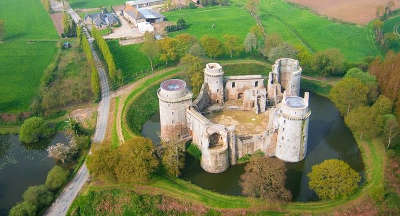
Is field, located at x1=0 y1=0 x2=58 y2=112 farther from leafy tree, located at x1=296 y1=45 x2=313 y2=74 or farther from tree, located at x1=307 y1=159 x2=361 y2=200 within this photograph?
leafy tree, located at x1=296 y1=45 x2=313 y2=74

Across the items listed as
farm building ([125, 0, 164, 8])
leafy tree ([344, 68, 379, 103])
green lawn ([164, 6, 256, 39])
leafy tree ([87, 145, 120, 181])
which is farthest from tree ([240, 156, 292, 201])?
farm building ([125, 0, 164, 8])

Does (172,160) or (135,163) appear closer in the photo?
(135,163)

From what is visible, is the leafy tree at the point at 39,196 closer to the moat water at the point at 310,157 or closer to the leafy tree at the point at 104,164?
the leafy tree at the point at 104,164

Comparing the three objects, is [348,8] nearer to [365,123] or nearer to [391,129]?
[365,123]

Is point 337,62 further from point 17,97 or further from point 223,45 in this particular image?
point 17,97

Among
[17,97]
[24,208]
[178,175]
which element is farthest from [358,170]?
[17,97]

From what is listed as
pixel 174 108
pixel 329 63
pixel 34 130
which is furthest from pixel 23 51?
pixel 329 63
